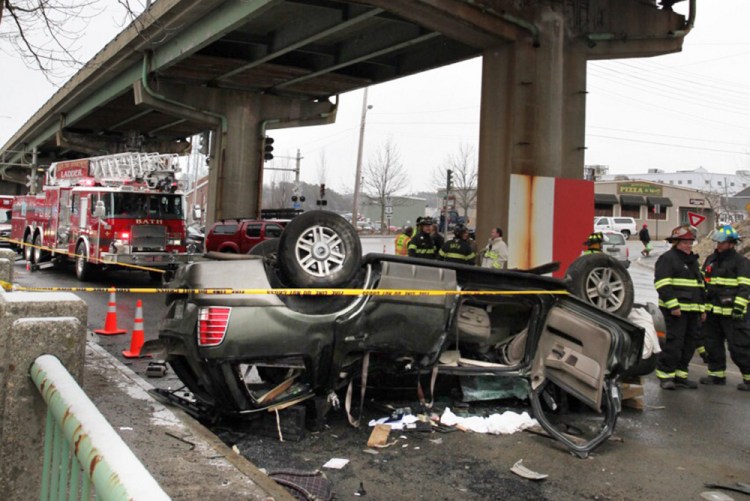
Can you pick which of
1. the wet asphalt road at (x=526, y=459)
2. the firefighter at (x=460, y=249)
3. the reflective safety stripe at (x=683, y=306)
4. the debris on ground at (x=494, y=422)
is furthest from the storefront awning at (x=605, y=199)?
the debris on ground at (x=494, y=422)

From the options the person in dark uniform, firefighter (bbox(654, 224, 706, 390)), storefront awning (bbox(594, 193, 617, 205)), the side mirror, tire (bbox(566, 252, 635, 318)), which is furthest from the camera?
storefront awning (bbox(594, 193, 617, 205))

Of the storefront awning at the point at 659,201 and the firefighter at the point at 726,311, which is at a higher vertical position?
the storefront awning at the point at 659,201

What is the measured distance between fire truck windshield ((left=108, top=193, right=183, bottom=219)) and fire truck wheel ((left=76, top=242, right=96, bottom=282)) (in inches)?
51.5

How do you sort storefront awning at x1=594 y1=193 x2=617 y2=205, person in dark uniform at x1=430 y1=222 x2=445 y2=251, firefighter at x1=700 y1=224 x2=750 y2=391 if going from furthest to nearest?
storefront awning at x1=594 y1=193 x2=617 y2=205 → person in dark uniform at x1=430 y1=222 x2=445 y2=251 → firefighter at x1=700 y1=224 x2=750 y2=391

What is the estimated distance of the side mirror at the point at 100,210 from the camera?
50.0ft

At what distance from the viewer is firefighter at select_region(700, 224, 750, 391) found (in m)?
7.25

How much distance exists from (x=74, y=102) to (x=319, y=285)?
32771 millimetres

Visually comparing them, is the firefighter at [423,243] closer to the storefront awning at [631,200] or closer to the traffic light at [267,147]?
the traffic light at [267,147]

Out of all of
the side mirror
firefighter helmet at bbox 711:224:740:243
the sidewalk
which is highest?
the side mirror

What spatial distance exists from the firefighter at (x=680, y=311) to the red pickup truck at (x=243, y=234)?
14.2 metres

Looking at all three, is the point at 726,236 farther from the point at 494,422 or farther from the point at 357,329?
the point at 357,329

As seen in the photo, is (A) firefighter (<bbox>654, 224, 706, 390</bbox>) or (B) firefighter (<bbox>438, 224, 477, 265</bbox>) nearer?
(A) firefighter (<bbox>654, 224, 706, 390</bbox>)

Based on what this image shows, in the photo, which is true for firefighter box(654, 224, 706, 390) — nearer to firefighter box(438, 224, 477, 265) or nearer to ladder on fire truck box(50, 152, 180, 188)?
firefighter box(438, 224, 477, 265)

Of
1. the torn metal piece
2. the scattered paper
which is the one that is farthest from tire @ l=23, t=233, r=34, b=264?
the torn metal piece
